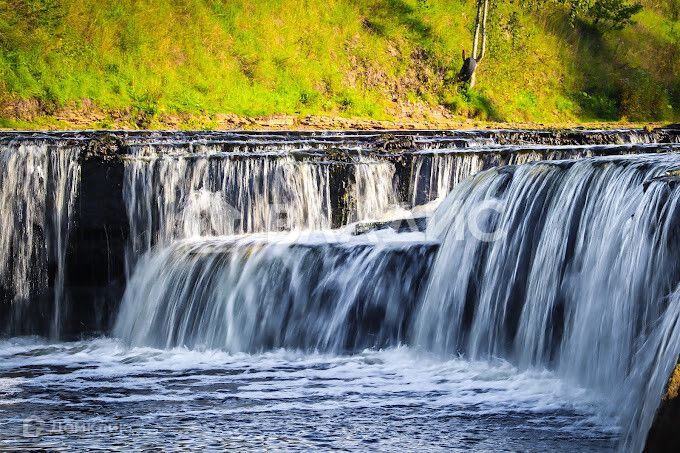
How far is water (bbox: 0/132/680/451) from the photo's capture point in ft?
32.1

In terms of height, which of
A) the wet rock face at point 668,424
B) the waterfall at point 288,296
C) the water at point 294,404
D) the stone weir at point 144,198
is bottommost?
the water at point 294,404

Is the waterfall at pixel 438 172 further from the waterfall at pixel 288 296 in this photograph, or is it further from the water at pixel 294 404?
the water at pixel 294 404

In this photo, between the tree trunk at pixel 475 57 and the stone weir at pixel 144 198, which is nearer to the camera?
the stone weir at pixel 144 198

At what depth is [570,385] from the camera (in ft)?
36.0

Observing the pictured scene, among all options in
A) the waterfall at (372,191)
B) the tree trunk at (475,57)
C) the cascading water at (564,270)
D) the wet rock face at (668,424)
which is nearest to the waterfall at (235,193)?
the waterfall at (372,191)

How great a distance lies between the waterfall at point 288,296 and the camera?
529 inches

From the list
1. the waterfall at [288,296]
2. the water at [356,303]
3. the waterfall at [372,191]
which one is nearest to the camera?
the water at [356,303]

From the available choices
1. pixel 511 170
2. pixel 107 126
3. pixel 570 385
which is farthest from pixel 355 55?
pixel 570 385

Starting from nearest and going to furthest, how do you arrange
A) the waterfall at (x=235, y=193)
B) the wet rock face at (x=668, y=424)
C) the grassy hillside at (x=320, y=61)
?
the wet rock face at (x=668, y=424), the waterfall at (x=235, y=193), the grassy hillside at (x=320, y=61)

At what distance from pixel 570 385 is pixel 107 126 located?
70.2 feet

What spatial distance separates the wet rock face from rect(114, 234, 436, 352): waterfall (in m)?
5.79

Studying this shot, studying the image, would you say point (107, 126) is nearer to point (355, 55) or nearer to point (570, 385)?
point (355, 55)

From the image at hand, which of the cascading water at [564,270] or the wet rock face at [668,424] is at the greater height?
the cascading water at [564,270]

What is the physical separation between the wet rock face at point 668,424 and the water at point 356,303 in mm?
608
